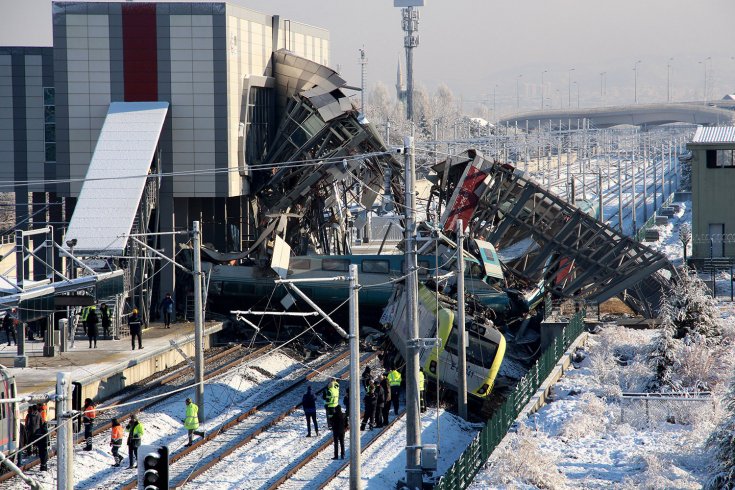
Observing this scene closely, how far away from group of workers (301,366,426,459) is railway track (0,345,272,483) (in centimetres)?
444

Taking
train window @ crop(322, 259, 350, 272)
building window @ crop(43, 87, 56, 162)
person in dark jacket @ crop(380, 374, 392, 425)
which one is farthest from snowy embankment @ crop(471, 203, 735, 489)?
building window @ crop(43, 87, 56, 162)

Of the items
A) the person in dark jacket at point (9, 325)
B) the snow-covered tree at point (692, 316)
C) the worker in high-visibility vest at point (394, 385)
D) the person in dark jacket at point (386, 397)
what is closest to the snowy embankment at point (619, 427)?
the snow-covered tree at point (692, 316)

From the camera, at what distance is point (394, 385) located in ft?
107

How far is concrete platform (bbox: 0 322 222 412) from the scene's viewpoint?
34.1 metres

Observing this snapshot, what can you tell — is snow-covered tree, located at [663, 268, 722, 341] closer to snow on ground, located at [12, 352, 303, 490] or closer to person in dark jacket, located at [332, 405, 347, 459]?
person in dark jacket, located at [332, 405, 347, 459]

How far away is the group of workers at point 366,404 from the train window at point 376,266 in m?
9.97

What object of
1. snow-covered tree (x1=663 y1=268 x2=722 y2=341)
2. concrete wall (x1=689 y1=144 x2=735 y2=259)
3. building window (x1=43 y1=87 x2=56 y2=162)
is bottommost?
snow-covered tree (x1=663 y1=268 x2=722 y2=341)

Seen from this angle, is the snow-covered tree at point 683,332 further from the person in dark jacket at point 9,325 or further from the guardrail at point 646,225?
the guardrail at point 646,225

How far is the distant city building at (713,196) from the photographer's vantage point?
2124 inches

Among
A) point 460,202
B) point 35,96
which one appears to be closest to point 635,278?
point 460,202

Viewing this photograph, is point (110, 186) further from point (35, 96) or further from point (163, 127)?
Result: point (35, 96)

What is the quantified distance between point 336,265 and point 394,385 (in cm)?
1112

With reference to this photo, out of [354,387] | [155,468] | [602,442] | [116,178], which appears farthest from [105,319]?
[155,468]

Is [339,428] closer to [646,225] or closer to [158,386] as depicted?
[158,386]
